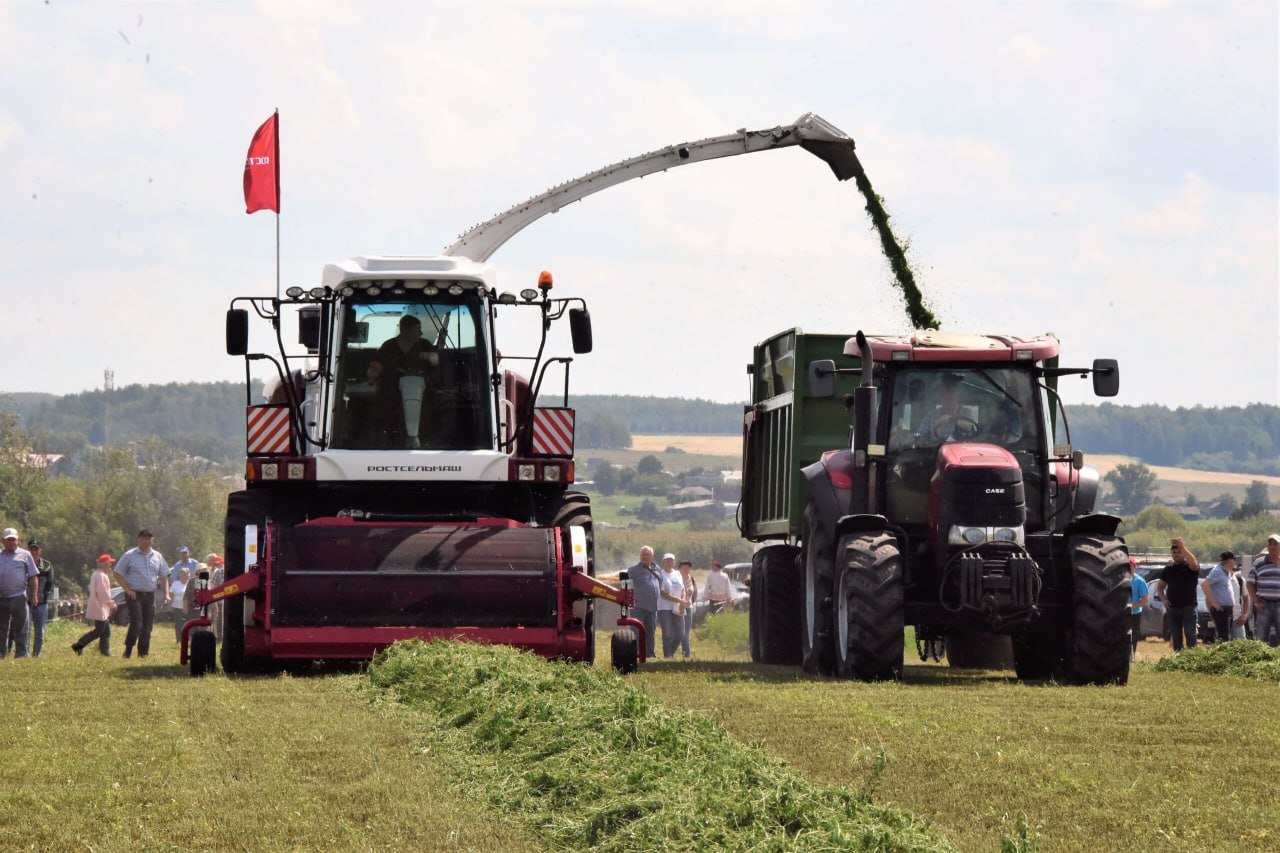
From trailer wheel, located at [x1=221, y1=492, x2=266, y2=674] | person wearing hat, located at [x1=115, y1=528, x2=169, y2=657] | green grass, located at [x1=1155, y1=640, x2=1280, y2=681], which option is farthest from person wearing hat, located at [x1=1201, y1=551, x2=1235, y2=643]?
person wearing hat, located at [x1=115, y1=528, x2=169, y2=657]

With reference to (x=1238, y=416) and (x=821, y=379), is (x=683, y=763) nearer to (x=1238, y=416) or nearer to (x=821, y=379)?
(x=821, y=379)

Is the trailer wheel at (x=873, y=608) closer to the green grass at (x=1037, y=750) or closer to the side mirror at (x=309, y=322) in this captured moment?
the green grass at (x=1037, y=750)

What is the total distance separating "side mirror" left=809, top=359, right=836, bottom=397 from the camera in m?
15.3

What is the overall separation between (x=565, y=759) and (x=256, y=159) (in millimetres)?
12720

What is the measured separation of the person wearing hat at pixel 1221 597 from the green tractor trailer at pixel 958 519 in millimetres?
7480

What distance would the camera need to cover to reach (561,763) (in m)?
8.92

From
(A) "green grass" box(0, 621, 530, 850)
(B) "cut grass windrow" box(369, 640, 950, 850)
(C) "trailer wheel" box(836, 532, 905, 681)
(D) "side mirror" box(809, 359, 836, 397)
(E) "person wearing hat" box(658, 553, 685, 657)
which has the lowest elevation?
(E) "person wearing hat" box(658, 553, 685, 657)

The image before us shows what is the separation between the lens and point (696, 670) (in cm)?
1645

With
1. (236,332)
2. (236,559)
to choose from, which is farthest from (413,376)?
(236,559)

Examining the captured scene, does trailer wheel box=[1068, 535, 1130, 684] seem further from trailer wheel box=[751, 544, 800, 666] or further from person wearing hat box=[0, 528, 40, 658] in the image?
person wearing hat box=[0, 528, 40, 658]

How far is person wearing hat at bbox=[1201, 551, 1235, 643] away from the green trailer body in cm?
656

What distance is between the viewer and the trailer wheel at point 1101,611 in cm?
1448

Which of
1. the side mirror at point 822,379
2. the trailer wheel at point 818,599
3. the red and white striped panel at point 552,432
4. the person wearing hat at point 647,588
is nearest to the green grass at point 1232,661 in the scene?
the trailer wheel at point 818,599

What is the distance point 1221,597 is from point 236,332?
43.3 ft
